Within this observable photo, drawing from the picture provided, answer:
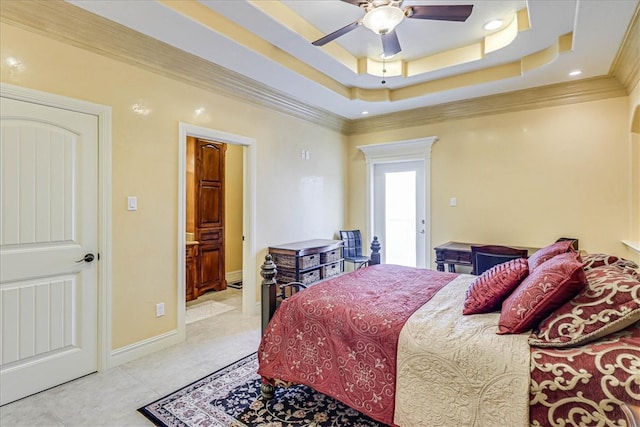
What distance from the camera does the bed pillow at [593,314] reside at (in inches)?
50.0

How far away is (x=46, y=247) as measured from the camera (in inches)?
90.3

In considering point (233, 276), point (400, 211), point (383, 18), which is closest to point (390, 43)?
point (383, 18)

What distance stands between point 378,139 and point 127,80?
358 centimetres

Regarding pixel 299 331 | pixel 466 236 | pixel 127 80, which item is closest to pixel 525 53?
pixel 466 236

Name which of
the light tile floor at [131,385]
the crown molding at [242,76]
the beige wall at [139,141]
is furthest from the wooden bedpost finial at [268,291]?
the crown molding at [242,76]

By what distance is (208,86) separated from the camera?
3307 mm

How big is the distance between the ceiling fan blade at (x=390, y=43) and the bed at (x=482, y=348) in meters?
1.84

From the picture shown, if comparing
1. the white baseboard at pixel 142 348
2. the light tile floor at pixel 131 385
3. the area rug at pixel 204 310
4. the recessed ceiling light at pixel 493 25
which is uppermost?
the recessed ceiling light at pixel 493 25

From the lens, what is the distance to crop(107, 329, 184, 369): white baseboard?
8.57ft

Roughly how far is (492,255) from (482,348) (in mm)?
2015

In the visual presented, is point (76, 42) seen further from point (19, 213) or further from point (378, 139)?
point (378, 139)

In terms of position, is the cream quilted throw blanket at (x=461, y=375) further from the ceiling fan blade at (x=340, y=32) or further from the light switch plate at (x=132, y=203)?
the light switch plate at (x=132, y=203)

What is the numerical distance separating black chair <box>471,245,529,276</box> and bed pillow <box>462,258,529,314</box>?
131 cm

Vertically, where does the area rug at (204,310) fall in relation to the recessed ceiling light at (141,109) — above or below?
below
